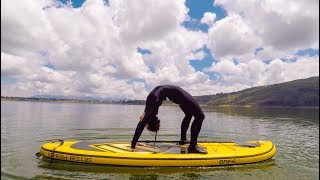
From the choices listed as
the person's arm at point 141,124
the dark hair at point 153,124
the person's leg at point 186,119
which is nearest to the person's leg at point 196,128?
the person's leg at point 186,119

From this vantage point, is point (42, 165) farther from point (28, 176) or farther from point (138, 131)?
point (138, 131)

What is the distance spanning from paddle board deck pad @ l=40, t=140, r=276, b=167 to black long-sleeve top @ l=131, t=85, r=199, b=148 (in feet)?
3.60

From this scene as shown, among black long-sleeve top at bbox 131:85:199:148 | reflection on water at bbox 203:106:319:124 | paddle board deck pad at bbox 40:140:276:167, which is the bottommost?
paddle board deck pad at bbox 40:140:276:167

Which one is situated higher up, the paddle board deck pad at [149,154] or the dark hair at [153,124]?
the dark hair at [153,124]

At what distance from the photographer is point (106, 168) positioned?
44.0 ft

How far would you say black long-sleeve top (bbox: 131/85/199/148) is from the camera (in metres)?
14.6

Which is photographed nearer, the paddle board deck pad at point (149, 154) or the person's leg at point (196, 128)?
the paddle board deck pad at point (149, 154)

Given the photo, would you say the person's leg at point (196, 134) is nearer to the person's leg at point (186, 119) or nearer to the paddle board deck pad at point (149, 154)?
the paddle board deck pad at point (149, 154)

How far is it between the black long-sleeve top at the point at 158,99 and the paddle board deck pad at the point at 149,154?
1098 mm

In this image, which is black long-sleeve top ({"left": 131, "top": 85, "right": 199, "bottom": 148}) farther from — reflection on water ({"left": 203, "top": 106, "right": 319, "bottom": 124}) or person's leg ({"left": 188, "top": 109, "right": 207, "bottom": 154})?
reflection on water ({"left": 203, "top": 106, "right": 319, "bottom": 124})

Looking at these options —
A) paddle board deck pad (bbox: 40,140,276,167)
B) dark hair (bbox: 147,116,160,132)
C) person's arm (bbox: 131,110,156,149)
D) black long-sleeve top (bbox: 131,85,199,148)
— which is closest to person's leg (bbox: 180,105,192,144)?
black long-sleeve top (bbox: 131,85,199,148)

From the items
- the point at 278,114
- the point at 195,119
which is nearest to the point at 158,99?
the point at 195,119

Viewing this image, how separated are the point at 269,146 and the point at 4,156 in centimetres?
1375

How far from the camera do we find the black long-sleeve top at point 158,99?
14586 mm
